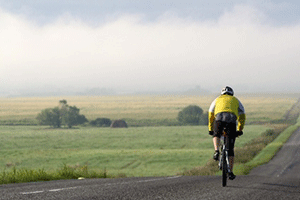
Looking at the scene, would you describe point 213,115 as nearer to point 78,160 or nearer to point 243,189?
point 243,189

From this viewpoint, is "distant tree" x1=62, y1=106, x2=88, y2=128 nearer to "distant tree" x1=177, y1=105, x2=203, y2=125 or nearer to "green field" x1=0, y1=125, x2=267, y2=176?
"green field" x1=0, y1=125, x2=267, y2=176

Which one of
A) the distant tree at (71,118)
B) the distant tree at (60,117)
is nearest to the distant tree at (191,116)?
the distant tree at (60,117)

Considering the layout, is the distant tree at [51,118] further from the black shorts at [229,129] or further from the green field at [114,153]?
the black shorts at [229,129]

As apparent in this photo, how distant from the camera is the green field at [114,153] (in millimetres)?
45938

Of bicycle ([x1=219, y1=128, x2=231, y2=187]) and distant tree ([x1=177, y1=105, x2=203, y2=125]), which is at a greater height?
bicycle ([x1=219, y1=128, x2=231, y2=187])

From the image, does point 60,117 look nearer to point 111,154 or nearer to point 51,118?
point 51,118

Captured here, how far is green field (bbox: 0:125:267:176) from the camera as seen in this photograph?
151 ft

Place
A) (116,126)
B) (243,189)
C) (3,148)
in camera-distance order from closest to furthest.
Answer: (243,189), (3,148), (116,126)

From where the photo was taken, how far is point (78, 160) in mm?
53312

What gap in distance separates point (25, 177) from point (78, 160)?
4262 cm

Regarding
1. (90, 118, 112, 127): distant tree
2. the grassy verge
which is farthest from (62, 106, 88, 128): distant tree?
the grassy verge

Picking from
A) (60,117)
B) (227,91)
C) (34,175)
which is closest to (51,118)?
(60,117)

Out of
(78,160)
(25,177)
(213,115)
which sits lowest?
(78,160)

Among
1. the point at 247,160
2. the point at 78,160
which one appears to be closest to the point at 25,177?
the point at 247,160
